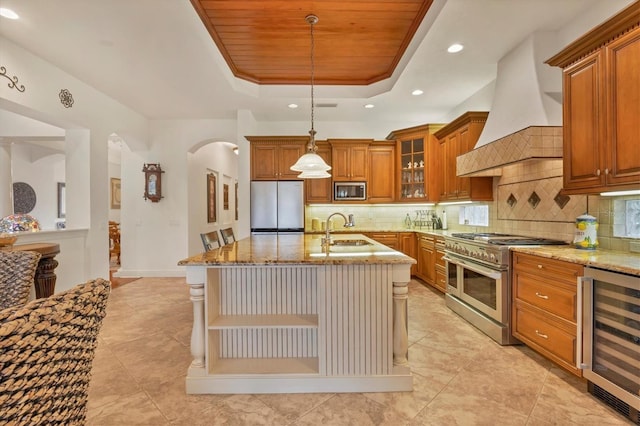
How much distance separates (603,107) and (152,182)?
6.24 metres

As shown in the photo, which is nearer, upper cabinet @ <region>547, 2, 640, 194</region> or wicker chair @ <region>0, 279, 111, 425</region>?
wicker chair @ <region>0, 279, 111, 425</region>

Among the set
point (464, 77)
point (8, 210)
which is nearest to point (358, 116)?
point (464, 77)

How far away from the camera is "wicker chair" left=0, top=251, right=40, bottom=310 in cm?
128

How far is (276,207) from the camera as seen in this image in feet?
16.9

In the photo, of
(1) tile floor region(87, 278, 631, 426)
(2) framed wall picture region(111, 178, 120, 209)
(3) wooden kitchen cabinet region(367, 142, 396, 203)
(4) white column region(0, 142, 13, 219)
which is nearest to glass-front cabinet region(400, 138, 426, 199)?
(3) wooden kitchen cabinet region(367, 142, 396, 203)

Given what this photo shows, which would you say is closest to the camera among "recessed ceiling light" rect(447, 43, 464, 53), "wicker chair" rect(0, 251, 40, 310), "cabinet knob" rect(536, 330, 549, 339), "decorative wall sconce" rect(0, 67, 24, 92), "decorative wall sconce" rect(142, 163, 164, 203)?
"wicker chair" rect(0, 251, 40, 310)

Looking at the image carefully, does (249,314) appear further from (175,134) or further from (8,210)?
(8,210)

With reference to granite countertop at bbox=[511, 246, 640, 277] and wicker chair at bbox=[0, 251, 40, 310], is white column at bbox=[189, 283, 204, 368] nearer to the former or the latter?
wicker chair at bbox=[0, 251, 40, 310]

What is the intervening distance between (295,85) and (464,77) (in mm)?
2347

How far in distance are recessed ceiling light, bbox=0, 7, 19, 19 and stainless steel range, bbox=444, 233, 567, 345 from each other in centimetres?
479

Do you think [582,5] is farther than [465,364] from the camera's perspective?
Yes

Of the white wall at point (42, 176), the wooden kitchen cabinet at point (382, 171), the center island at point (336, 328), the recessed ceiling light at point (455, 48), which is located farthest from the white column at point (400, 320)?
the white wall at point (42, 176)

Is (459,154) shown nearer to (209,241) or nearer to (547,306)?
(547,306)

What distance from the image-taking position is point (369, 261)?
2008 millimetres
